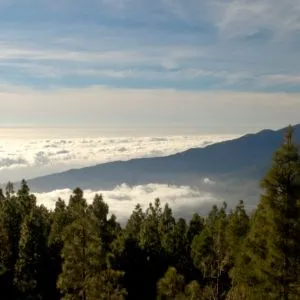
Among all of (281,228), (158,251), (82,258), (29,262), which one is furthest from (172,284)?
(158,251)

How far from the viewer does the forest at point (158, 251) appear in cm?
2406

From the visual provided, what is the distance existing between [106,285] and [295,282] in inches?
568

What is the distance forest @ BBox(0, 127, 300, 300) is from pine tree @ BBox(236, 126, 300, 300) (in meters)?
0.05

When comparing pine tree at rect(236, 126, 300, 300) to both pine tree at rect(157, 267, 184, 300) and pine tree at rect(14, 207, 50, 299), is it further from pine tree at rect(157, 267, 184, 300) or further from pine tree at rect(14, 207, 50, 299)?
pine tree at rect(14, 207, 50, 299)

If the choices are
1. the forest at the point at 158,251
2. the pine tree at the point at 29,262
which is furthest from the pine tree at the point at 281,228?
the pine tree at the point at 29,262

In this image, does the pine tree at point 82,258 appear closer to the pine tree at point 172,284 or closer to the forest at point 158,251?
the forest at point 158,251

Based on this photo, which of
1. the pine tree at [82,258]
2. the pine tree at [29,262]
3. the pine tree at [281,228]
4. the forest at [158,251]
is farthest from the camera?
the pine tree at [29,262]

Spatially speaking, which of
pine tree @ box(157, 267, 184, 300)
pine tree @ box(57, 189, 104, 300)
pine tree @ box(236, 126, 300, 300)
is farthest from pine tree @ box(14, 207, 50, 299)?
pine tree @ box(236, 126, 300, 300)

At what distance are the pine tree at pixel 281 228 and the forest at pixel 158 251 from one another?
46mm

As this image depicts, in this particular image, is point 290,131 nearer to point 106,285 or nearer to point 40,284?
point 106,285

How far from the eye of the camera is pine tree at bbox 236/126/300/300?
23.9m

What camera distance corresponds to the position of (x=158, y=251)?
84625mm

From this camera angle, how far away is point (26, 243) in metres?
61.3

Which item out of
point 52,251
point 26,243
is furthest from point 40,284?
point 26,243
